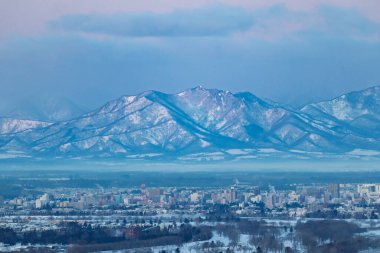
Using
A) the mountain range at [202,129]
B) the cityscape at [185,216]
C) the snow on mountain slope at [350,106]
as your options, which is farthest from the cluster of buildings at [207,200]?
the snow on mountain slope at [350,106]

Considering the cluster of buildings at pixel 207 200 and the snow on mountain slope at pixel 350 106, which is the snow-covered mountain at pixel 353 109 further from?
the cluster of buildings at pixel 207 200

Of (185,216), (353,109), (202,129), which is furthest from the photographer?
(353,109)

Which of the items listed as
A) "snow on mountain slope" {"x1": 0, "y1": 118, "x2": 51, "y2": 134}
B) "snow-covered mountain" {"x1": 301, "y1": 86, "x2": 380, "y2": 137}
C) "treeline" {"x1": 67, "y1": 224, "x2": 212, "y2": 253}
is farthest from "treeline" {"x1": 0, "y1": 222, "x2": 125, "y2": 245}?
"snow-covered mountain" {"x1": 301, "y1": 86, "x2": 380, "y2": 137}

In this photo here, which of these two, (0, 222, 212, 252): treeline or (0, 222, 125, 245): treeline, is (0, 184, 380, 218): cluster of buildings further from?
(0, 222, 125, 245): treeline

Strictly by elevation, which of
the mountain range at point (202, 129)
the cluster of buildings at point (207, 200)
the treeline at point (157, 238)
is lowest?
the treeline at point (157, 238)

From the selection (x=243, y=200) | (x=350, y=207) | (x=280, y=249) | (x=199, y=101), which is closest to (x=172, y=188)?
(x=243, y=200)

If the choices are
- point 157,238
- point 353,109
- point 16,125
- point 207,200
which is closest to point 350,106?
point 353,109

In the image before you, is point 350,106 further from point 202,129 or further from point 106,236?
point 106,236

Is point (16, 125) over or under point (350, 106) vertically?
under
